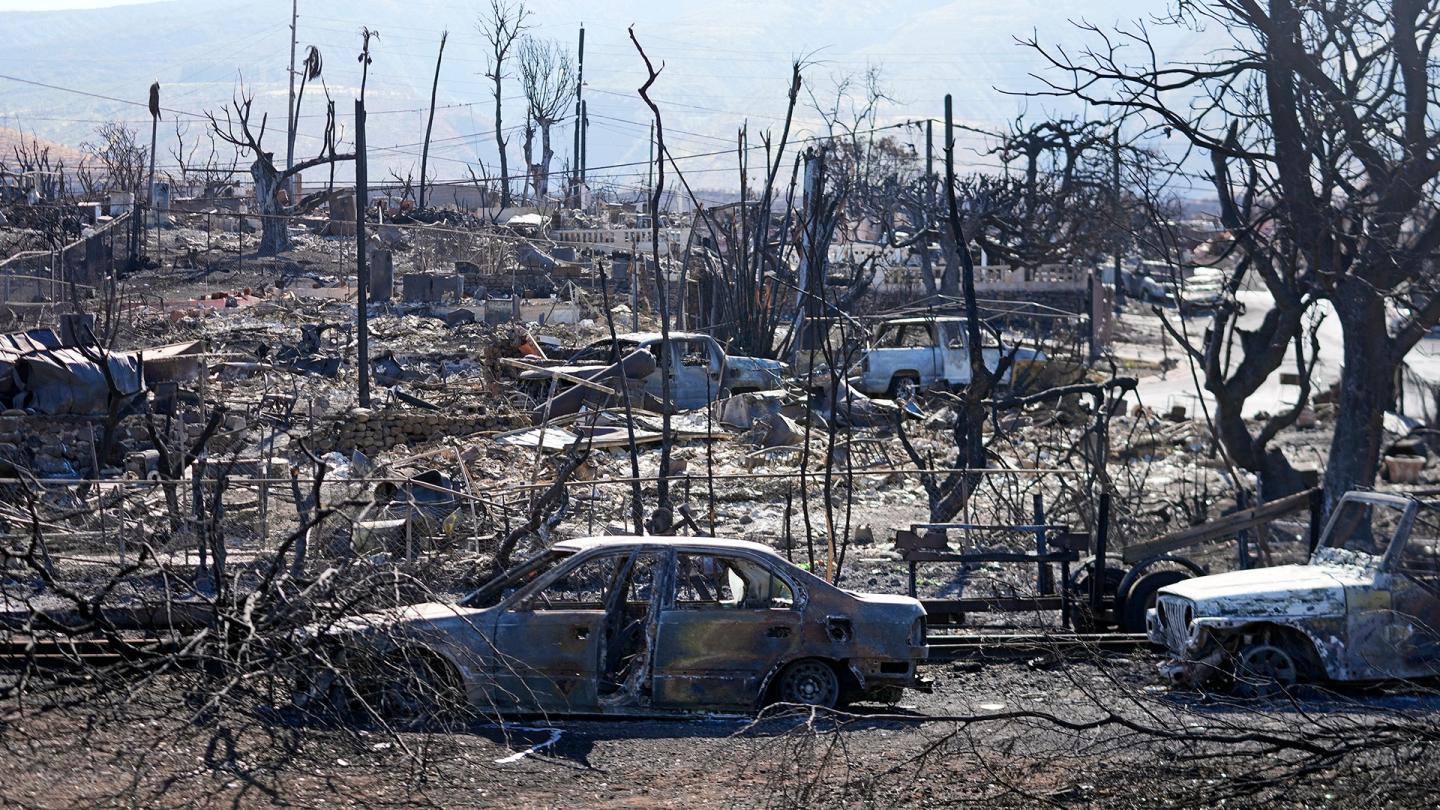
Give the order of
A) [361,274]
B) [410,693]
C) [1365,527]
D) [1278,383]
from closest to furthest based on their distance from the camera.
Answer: [410,693] → [1365,527] → [361,274] → [1278,383]

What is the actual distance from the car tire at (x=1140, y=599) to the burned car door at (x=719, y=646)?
4035 millimetres

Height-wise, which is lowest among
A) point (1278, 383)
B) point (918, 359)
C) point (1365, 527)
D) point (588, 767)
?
point (588, 767)

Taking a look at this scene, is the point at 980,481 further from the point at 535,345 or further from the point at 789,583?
the point at 535,345

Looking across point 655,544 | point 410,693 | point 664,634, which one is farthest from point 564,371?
point 410,693

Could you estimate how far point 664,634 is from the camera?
29.4ft

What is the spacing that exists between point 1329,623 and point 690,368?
573 inches

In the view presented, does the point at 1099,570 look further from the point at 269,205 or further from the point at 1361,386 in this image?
the point at 269,205

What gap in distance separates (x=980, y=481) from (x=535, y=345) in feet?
37.6

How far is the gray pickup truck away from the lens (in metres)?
22.8

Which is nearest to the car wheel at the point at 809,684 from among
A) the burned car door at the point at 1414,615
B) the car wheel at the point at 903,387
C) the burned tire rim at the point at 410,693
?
the burned tire rim at the point at 410,693

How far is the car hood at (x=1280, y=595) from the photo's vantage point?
Answer: 9.77 meters

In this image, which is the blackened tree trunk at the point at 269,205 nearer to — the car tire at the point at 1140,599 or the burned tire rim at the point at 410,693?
the car tire at the point at 1140,599

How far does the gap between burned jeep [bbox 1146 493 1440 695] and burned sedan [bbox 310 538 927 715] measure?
83.2 inches

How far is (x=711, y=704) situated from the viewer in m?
8.98
